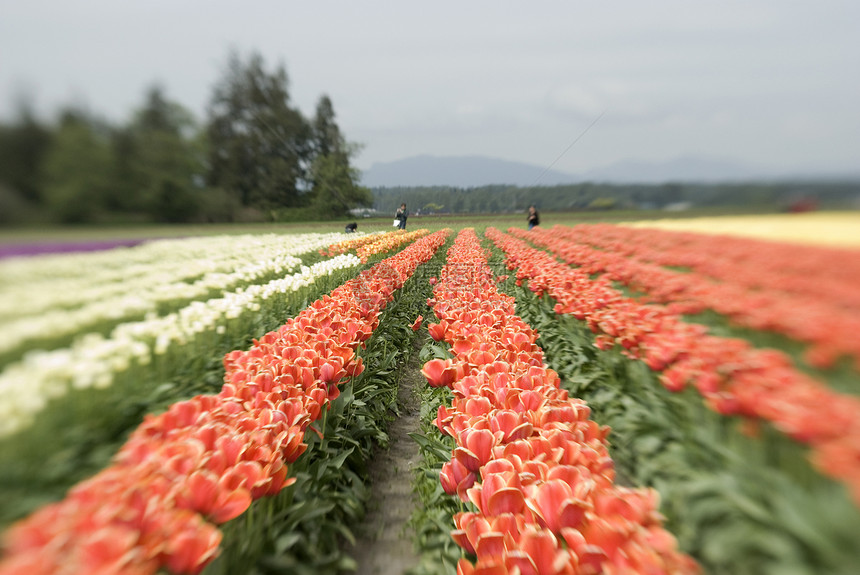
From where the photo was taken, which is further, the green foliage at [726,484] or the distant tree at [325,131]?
the distant tree at [325,131]

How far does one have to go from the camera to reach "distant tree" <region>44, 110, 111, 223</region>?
1015 millimetres

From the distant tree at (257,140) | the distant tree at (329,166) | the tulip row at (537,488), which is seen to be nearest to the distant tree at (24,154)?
the distant tree at (257,140)

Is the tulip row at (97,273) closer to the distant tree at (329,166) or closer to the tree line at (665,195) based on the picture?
the distant tree at (329,166)

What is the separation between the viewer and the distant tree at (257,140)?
2023 mm

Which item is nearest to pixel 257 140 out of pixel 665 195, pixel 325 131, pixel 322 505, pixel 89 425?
pixel 325 131

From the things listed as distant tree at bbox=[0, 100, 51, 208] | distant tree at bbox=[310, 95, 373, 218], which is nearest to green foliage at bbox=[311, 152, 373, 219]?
distant tree at bbox=[310, 95, 373, 218]

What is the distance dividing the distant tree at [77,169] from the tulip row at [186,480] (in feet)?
2.31

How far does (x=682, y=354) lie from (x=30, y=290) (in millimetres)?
2161

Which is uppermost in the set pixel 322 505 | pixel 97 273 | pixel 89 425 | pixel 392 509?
pixel 97 273

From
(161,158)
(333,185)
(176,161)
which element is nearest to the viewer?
(161,158)

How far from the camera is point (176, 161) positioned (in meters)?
1.60

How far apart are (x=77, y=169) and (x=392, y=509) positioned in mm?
2530

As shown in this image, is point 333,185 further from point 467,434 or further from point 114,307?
point 467,434

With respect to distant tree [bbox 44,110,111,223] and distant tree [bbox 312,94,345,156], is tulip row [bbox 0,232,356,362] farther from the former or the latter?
distant tree [bbox 312,94,345,156]
